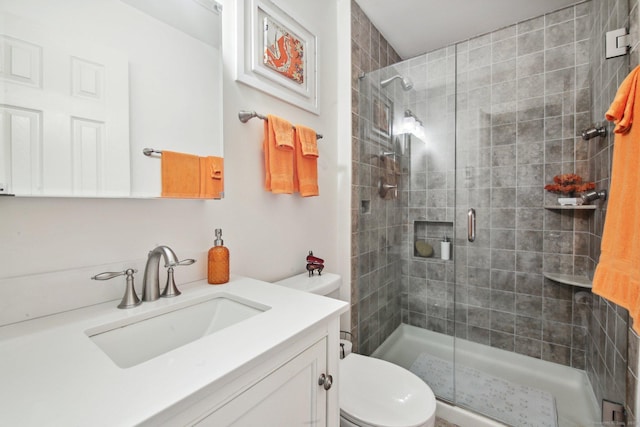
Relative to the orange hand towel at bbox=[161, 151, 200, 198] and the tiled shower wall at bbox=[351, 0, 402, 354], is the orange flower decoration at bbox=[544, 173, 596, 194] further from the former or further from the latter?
the orange hand towel at bbox=[161, 151, 200, 198]

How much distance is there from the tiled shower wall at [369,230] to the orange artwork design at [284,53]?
450 mm

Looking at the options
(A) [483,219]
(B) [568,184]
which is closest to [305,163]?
(A) [483,219]

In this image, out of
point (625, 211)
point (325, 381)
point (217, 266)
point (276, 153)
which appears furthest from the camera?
point (276, 153)

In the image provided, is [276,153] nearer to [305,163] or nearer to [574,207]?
[305,163]

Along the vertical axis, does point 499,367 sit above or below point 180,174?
below

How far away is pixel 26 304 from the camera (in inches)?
26.6

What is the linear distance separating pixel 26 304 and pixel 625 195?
1771 millimetres

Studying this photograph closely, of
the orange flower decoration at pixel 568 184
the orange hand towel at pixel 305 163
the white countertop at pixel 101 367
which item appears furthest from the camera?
the orange flower decoration at pixel 568 184

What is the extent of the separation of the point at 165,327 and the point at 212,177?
0.54 metres

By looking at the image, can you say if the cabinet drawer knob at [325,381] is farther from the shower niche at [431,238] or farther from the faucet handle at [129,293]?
the shower niche at [431,238]

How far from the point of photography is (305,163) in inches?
54.4

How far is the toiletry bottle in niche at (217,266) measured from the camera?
1000mm

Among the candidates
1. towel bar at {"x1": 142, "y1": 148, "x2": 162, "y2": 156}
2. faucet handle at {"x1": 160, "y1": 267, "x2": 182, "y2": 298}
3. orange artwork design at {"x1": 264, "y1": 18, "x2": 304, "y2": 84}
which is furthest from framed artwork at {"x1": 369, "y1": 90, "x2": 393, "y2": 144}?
faucet handle at {"x1": 160, "y1": 267, "x2": 182, "y2": 298}

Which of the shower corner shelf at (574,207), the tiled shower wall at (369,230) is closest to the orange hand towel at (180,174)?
the tiled shower wall at (369,230)
